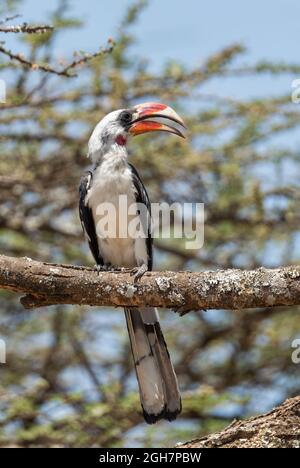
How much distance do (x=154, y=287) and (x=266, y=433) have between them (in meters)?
0.85

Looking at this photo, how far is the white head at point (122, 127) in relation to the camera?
5.91 m

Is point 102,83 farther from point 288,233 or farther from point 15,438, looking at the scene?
point 15,438

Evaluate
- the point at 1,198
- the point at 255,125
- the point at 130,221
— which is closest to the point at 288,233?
the point at 255,125

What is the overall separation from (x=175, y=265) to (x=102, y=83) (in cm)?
206

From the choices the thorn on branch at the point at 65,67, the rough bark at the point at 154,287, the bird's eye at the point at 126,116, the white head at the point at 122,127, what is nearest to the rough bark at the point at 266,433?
the rough bark at the point at 154,287

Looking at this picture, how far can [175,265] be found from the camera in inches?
308

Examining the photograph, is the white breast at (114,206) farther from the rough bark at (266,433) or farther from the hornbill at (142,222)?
the rough bark at (266,433)

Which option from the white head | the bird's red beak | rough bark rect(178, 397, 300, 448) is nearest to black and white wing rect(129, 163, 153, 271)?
the white head

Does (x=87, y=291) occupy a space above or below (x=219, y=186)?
below

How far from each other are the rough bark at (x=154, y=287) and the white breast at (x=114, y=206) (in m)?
1.28

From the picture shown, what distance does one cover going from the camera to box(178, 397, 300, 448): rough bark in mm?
3869

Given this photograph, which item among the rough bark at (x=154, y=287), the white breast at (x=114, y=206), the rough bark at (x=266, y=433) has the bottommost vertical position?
the rough bark at (x=266, y=433)
